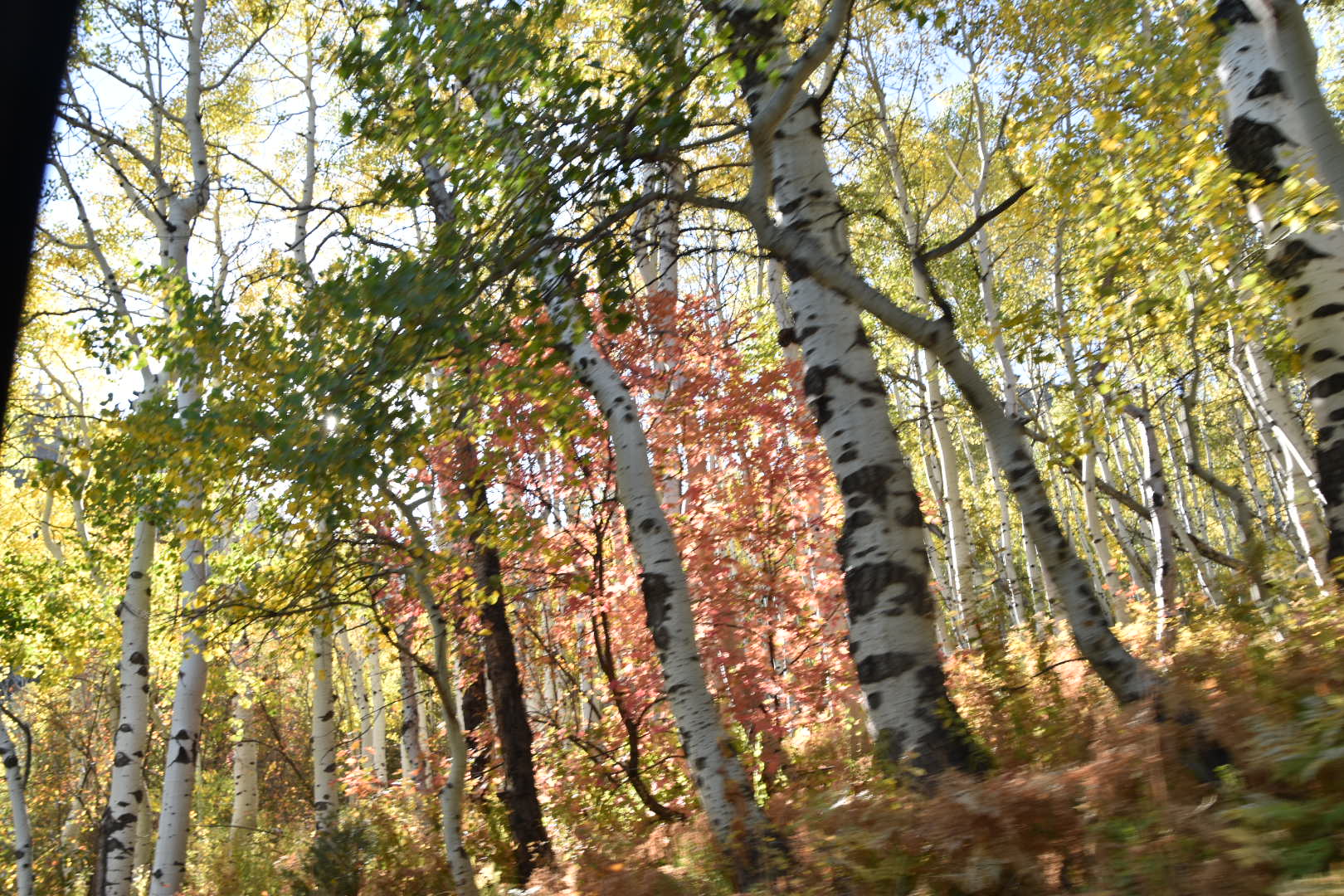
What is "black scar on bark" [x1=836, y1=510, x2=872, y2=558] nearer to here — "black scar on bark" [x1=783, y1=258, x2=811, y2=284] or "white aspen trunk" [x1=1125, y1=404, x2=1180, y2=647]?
"black scar on bark" [x1=783, y1=258, x2=811, y2=284]

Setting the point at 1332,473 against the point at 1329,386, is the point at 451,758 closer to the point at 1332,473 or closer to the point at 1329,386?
the point at 1332,473

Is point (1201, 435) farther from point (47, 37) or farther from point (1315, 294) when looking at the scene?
point (47, 37)

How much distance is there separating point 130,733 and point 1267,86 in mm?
10999

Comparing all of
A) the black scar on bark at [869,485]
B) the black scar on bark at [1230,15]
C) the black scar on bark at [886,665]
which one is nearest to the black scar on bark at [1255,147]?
the black scar on bark at [1230,15]

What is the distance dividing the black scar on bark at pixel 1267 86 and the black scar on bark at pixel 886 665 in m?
4.44

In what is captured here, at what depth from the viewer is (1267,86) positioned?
231 inches

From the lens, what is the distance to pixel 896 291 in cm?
1902

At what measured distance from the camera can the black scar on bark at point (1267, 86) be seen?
581cm

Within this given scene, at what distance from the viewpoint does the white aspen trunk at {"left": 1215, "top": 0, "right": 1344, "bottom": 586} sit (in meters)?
5.40

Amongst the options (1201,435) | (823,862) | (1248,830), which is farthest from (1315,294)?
(1201,435)

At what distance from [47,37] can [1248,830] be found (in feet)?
14.9

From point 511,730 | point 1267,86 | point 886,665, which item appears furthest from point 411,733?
point 1267,86

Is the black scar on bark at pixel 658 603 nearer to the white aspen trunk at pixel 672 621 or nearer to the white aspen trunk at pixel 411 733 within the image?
the white aspen trunk at pixel 672 621

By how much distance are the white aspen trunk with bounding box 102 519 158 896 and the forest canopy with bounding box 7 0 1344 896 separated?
0.04 meters
